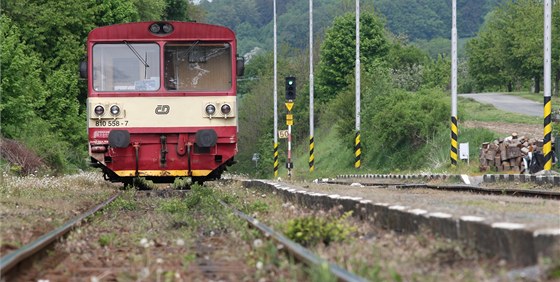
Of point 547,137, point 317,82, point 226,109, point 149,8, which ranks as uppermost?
point 149,8

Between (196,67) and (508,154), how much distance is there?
18.2 m

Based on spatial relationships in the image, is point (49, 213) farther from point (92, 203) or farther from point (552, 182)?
point (552, 182)

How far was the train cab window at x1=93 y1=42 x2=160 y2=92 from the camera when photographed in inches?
760

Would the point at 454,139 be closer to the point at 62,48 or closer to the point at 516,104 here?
the point at 62,48

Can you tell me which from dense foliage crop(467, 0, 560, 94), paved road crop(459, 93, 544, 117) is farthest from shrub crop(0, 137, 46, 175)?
dense foliage crop(467, 0, 560, 94)

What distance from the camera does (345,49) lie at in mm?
82500

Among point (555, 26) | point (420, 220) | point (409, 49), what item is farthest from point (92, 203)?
point (409, 49)

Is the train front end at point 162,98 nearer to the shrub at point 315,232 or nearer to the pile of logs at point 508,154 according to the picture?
the shrub at point 315,232

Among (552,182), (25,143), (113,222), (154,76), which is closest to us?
(113,222)

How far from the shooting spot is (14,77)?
36.4 meters

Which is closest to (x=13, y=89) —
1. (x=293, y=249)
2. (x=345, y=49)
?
(x=293, y=249)

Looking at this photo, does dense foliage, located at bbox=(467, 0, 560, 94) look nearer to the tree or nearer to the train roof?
the tree

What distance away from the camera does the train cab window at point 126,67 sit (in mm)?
19312

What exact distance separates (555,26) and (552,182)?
4560 centimetres
